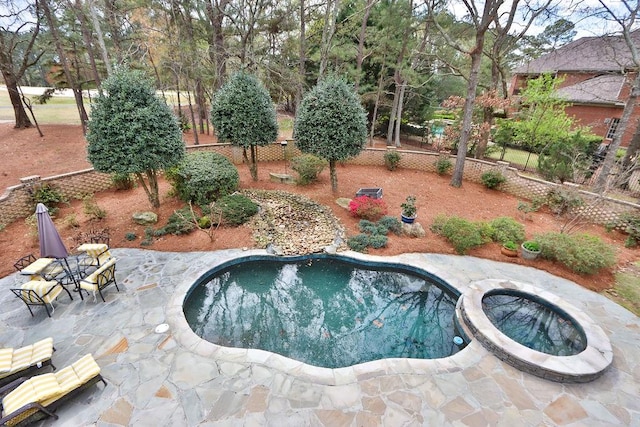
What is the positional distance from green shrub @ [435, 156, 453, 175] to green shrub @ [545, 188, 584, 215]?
169 inches

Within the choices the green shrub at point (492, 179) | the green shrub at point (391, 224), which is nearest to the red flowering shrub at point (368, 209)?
the green shrub at point (391, 224)

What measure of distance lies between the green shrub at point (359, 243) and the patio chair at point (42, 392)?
613 centimetres

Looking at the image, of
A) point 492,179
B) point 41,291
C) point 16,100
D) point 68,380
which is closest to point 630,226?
point 492,179

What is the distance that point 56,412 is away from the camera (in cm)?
407

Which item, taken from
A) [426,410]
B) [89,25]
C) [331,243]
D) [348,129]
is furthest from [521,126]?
[89,25]

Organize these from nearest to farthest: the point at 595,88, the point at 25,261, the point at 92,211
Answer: the point at 25,261 < the point at 92,211 < the point at 595,88

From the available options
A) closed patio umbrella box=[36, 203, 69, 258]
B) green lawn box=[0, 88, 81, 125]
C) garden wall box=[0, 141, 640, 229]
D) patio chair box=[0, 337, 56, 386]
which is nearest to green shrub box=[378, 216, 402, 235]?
garden wall box=[0, 141, 640, 229]

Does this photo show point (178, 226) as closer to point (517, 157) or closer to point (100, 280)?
point (100, 280)

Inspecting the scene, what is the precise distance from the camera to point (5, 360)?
442 cm

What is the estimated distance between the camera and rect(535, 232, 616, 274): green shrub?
7.37 meters

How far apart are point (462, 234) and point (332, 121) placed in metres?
5.62

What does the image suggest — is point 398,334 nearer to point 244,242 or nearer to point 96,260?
point 244,242

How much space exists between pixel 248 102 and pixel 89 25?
41.1 feet

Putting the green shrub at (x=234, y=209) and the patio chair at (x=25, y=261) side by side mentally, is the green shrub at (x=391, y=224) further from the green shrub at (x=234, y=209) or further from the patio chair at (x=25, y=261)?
the patio chair at (x=25, y=261)
